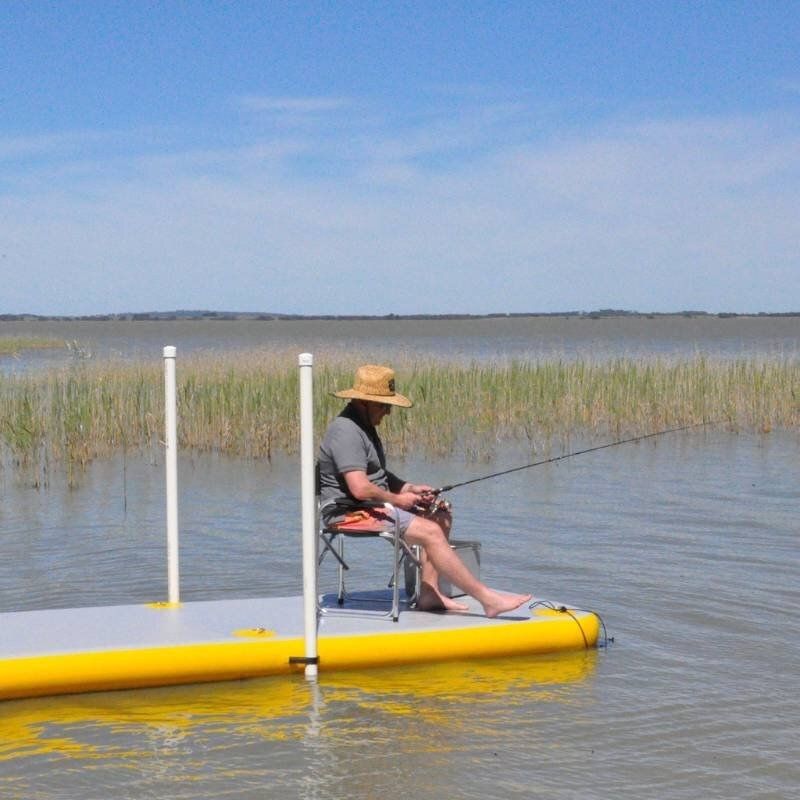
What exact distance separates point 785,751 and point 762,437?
40.4 ft

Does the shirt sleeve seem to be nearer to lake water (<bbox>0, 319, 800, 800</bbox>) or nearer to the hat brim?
the hat brim

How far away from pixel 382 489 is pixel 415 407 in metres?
9.40

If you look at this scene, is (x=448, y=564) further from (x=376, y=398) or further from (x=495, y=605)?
(x=376, y=398)

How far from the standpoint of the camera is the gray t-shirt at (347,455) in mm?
7133

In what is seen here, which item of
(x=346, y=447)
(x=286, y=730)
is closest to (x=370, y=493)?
(x=346, y=447)

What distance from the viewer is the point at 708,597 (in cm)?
873

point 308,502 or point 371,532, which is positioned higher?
point 308,502

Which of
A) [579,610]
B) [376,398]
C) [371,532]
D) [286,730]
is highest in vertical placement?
[376,398]

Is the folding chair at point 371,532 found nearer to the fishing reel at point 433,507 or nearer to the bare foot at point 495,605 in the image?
the fishing reel at point 433,507

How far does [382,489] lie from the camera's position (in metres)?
7.23

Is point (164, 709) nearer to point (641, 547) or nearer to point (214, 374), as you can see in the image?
point (641, 547)

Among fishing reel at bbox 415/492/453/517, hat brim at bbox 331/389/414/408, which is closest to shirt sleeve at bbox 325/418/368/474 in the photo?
hat brim at bbox 331/389/414/408

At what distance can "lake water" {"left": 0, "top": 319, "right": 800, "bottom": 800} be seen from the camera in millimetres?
5488

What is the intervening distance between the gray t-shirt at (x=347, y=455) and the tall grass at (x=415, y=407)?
25.9ft
